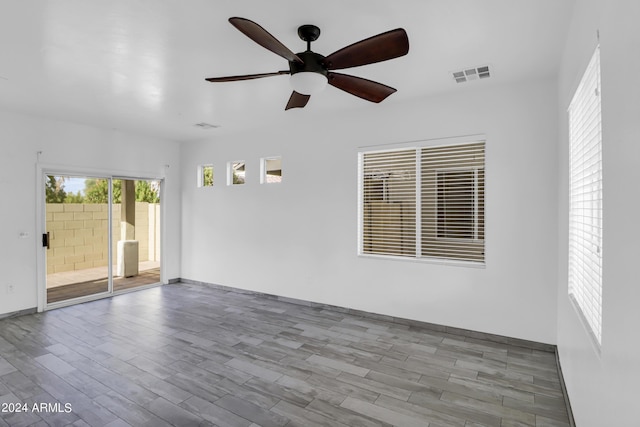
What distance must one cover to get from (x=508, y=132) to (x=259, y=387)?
347 cm

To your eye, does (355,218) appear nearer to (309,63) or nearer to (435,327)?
(435,327)

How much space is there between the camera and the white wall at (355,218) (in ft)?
11.5

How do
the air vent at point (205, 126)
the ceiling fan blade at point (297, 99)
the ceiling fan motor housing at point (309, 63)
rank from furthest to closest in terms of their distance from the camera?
the air vent at point (205, 126) < the ceiling fan blade at point (297, 99) < the ceiling fan motor housing at point (309, 63)

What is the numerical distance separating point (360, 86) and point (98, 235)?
4.96m

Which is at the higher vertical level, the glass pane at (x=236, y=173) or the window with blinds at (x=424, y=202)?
the glass pane at (x=236, y=173)

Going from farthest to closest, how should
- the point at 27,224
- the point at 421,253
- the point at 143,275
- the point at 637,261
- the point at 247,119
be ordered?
the point at 143,275 < the point at 247,119 < the point at 27,224 < the point at 421,253 < the point at 637,261

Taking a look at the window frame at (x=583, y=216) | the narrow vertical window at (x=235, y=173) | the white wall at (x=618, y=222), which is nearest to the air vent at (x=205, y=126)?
the narrow vertical window at (x=235, y=173)

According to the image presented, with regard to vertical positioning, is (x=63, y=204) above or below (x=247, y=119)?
below

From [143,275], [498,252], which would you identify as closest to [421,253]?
[498,252]

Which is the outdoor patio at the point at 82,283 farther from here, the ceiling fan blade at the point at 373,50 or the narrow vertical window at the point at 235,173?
the ceiling fan blade at the point at 373,50

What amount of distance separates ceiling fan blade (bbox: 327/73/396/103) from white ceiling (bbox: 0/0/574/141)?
0.36 metres

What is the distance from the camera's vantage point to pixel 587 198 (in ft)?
6.82

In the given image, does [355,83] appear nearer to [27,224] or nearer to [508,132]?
[508,132]

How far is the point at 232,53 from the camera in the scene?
291 centimetres
